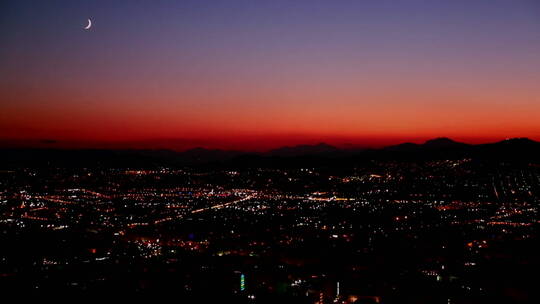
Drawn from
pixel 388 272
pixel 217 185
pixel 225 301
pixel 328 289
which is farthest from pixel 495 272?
pixel 217 185

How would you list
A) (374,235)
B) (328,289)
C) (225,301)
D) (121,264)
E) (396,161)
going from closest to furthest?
(225,301), (328,289), (121,264), (374,235), (396,161)

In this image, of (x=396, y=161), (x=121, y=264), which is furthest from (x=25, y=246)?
(x=396, y=161)

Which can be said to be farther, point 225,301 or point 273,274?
point 273,274

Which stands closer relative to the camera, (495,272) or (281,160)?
(495,272)

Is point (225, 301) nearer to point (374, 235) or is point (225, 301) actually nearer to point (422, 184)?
point (374, 235)

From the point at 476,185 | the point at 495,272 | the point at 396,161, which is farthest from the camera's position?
the point at 396,161

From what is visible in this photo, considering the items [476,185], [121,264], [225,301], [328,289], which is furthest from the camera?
[476,185]

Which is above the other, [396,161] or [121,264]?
[396,161]

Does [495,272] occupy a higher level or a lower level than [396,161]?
lower

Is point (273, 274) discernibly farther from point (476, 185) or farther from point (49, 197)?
point (49, 197)
